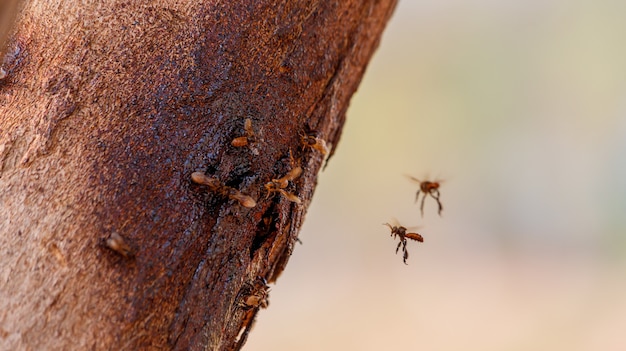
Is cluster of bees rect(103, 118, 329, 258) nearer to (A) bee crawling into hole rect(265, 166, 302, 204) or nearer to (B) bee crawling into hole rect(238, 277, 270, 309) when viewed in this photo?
(A) bee crawling into hole rect(265, 166, 302, 204)

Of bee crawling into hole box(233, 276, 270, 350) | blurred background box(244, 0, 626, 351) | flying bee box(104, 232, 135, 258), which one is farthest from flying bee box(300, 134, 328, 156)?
blurred background box(244, 0, 626, 351)

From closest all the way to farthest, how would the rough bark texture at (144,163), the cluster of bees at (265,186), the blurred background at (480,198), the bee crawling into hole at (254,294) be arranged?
the rough bark texture at (144,163) → the cluster of bees at (265,186) → the bee crawling into hole at (254,294) → the blurred background at (480,198)

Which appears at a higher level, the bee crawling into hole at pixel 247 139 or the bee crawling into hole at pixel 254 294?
the bee crawling into hole at pixel 247 139

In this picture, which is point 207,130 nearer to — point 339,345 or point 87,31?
point 87,31

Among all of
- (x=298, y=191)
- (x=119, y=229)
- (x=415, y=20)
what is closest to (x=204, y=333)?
(x=119, y=229)

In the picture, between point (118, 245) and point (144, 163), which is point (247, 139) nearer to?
point (144, 163)

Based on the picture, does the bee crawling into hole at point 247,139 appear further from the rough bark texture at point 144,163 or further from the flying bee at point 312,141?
the flying bee at point 312,141

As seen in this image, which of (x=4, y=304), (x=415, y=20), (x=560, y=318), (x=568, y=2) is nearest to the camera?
(x=4, y=304)

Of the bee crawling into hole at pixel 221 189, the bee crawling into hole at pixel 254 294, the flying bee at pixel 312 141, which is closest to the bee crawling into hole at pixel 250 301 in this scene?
the bee crawling into hole at pixel 254 294
